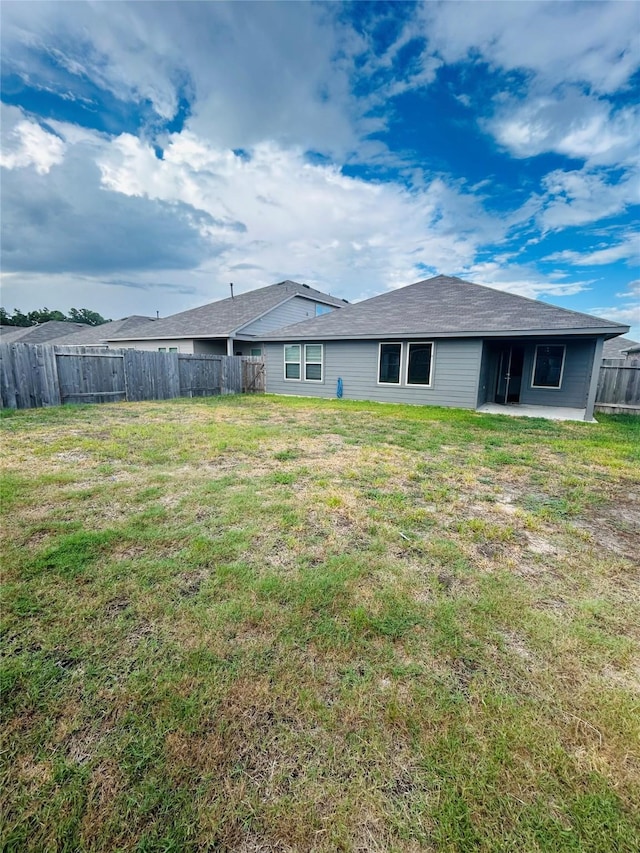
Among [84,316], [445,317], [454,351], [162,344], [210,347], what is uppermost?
[84,316]

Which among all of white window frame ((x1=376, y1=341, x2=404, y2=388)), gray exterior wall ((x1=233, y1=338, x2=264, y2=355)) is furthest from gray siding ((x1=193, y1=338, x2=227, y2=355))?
white window frame ((x1=376, y1=341, x2=404, y2=388))

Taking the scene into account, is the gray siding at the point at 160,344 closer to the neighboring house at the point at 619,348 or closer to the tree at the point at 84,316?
the neighboring house at the point at 619,348

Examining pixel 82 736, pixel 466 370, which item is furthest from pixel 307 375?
pixel 82 736

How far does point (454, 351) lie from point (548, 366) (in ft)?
11.4

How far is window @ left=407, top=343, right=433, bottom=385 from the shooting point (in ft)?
37.0

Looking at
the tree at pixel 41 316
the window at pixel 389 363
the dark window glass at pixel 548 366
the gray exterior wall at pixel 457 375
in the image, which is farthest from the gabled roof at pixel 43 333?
the dark window glass at pixel 548 366

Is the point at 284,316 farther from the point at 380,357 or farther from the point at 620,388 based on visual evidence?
the point at 620,388

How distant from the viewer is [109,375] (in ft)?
36.3

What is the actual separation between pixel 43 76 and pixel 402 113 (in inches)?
384

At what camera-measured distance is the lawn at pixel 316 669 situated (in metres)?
1.15

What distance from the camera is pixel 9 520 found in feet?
10.00

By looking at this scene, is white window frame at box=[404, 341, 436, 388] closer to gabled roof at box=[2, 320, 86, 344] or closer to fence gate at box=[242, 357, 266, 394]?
fence gate at box=[242, 357, 266, 394]

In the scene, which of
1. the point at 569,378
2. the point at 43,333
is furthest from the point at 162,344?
the point at 43,333

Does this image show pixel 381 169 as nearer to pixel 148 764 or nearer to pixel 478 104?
pixel 478 104
